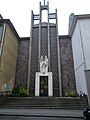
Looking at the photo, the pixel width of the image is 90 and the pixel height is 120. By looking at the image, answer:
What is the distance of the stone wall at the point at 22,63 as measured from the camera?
52.6 ft

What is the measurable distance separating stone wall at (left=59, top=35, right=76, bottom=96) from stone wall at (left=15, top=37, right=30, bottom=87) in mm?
4975

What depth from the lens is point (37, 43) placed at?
17203 millimetres

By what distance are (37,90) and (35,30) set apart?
354 inches

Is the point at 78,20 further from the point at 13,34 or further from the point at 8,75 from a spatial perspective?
the point at 8,75

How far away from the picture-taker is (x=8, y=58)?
14.5 meters

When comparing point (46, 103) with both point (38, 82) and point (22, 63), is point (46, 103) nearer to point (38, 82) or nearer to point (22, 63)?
point (38, 82)

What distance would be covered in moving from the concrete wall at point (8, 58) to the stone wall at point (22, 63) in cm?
72

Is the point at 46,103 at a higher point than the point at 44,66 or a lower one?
lower

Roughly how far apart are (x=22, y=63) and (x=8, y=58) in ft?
9.23

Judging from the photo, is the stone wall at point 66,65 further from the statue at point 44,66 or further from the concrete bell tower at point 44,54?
the statue at point 44,66

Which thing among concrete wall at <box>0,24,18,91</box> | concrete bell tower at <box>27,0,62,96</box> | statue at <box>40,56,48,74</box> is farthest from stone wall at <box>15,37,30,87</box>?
statue at <box>40,56,48,74</box>

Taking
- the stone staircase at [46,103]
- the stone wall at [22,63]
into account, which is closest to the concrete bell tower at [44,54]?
the stone wall at [22,63]

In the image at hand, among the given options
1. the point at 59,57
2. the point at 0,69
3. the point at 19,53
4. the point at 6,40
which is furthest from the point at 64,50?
the point at 0,69

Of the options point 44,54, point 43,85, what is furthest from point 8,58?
point 43,85
